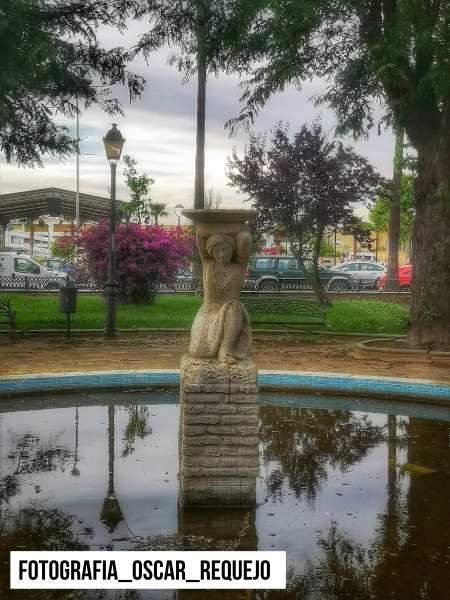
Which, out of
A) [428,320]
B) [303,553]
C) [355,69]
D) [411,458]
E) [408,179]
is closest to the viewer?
A: [303,553]

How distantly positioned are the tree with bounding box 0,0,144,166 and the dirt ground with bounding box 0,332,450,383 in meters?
4.03

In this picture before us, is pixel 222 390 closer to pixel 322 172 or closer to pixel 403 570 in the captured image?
pixel 403 570

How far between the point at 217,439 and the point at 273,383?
4.65 m

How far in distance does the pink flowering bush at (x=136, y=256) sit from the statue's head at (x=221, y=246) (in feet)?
47.7

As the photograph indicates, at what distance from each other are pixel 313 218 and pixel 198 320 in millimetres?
16380

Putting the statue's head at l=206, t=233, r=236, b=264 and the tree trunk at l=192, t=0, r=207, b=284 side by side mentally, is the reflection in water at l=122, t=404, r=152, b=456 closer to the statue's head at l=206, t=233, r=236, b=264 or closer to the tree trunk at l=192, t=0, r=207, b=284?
the statue's head at l=206, t=233, r=236, b=264

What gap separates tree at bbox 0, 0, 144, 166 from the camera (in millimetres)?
A: 12320

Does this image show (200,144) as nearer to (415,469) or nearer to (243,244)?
(415,469)

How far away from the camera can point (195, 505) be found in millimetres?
4844

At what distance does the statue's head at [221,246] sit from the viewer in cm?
491

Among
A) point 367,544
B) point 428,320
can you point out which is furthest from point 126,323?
point 367,544

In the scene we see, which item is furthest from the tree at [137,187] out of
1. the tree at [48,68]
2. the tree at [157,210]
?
the tree at [48,68]

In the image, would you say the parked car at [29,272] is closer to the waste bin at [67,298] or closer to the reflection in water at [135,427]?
the waste bin at [67,298]

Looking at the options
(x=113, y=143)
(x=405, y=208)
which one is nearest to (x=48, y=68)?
(x=113, y=143)
